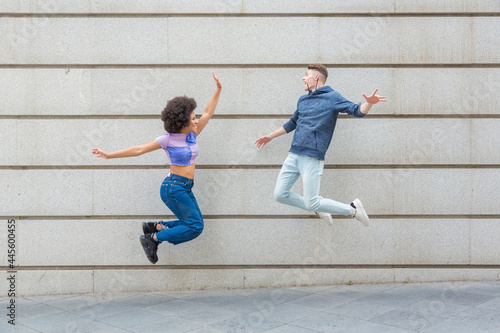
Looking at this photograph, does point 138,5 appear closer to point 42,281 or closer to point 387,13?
point 387,13

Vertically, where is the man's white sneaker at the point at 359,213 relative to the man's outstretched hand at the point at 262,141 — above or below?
below

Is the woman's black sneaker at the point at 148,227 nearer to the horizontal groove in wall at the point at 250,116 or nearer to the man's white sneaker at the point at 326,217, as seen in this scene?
the horizontal groove in wall at the point at 250,116

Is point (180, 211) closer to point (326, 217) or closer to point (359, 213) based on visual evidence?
point (326, 217)

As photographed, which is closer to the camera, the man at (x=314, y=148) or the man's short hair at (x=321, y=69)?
the man at (x=314, y=148)

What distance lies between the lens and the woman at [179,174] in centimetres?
584

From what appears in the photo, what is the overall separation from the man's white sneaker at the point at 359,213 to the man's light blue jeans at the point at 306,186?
0.10 metres

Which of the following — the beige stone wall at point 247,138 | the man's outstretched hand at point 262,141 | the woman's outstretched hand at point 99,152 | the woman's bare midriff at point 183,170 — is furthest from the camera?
the beige stone wall at point 247,138

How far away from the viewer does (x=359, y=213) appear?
235 inches

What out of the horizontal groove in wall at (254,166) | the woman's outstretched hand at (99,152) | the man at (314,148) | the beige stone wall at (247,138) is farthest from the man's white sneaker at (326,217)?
the woman's outstretched hand at (99,152)

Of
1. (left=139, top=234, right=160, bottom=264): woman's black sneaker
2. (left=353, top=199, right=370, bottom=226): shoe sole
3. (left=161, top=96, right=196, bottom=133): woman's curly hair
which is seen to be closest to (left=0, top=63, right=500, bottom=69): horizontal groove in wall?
(left=161, top=96, right=196, bottom=133): woman's curly hair

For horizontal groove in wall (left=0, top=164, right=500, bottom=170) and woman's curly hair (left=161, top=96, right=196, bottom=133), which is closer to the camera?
woman's curly hair (left=161, top=96, right=196, bottom=133)

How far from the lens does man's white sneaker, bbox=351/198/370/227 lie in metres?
5.97

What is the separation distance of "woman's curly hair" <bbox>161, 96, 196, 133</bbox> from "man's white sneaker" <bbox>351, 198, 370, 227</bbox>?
7.01 ft

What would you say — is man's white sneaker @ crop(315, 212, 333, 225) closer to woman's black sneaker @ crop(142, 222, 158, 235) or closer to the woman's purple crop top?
the woman's purple crop top
